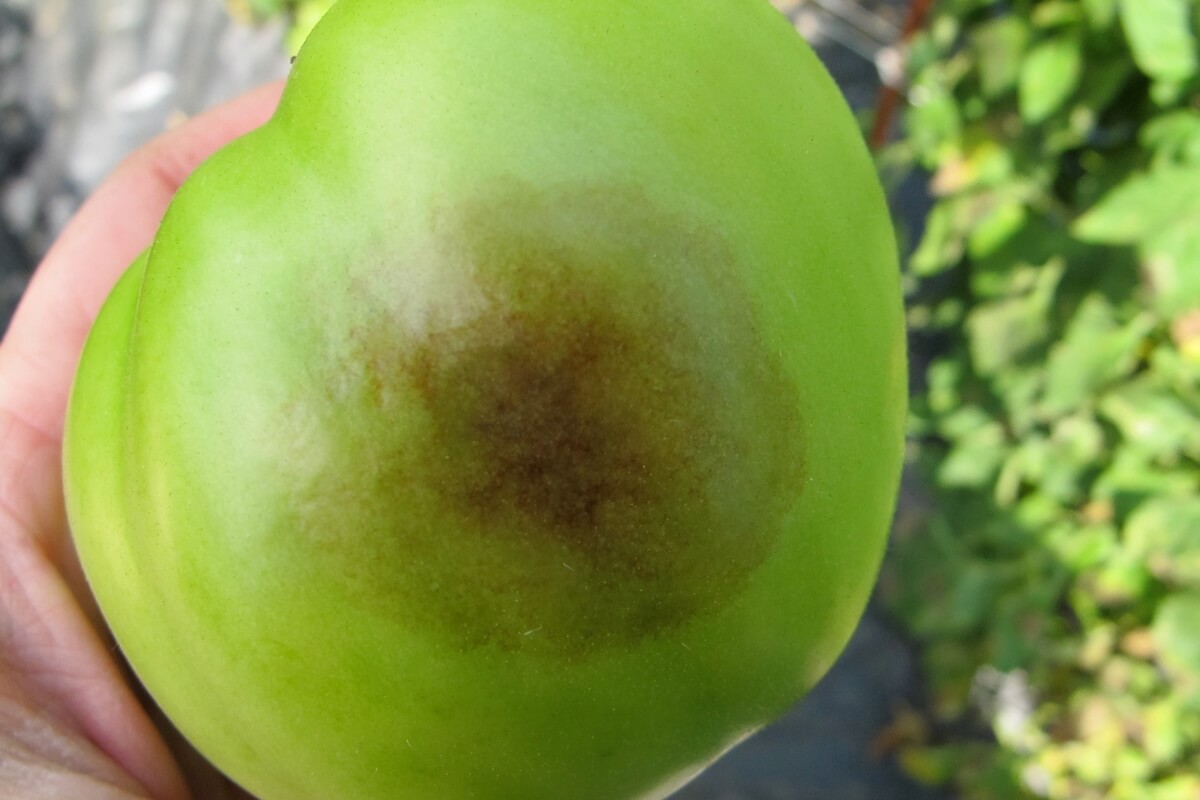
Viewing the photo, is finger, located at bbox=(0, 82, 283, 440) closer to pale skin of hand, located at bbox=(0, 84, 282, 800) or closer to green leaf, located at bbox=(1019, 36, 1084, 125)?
pale skin of hand, located at bbox=(0, 84, 282, 800)

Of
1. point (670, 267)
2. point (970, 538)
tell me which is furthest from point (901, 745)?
point (670, 267)

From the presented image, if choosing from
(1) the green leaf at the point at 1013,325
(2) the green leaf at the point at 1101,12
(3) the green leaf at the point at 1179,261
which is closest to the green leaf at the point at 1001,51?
(2) the green leaf at the point at 1101,12

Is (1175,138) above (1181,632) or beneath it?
above

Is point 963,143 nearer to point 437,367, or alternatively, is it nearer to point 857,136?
point 857,136

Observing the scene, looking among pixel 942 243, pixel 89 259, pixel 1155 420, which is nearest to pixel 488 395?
pixel 89 259

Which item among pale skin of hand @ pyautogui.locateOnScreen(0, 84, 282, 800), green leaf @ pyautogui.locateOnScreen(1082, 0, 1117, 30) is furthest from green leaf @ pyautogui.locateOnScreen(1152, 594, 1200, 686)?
pale skin of hand @ pyautogui.locateOnScreen(0, 84, 282, 800)

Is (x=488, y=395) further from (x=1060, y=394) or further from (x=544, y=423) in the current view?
(x=1060, y=394)

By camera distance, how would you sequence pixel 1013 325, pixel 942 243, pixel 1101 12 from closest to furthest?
pixel 1101 12 < pixel 1013 325 < pixel 942 243
